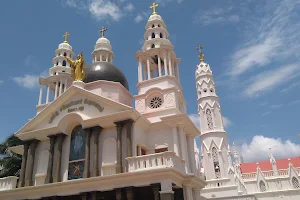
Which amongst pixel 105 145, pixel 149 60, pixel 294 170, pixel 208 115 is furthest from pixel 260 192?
pixel 105 145

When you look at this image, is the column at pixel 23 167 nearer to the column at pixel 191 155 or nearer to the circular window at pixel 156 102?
the circular window at pixel 156 102

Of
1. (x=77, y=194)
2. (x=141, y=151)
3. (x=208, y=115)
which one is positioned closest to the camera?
(x=77, y=194)

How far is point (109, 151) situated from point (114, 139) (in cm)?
88

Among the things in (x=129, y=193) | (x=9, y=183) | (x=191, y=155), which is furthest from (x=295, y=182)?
(x=9, y=183)

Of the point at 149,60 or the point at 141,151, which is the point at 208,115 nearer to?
the point at 149,60

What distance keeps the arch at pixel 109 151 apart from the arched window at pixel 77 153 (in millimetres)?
1749

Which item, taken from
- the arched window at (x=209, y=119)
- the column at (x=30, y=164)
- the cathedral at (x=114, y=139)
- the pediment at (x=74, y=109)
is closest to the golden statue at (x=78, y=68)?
the cathedral at (x=114, y=139)

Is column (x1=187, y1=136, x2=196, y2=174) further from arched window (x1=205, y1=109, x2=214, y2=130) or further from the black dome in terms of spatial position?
arched window (x1=205, y1=109, x2=214, y2=130)

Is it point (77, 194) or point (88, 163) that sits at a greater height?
point (88, 163)

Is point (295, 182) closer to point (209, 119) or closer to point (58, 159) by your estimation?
point (209, 119)

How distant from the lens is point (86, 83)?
24.9 metres

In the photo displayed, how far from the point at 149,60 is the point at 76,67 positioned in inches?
261

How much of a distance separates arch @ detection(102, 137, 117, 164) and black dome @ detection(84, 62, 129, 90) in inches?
265

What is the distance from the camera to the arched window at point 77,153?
20109 mm
